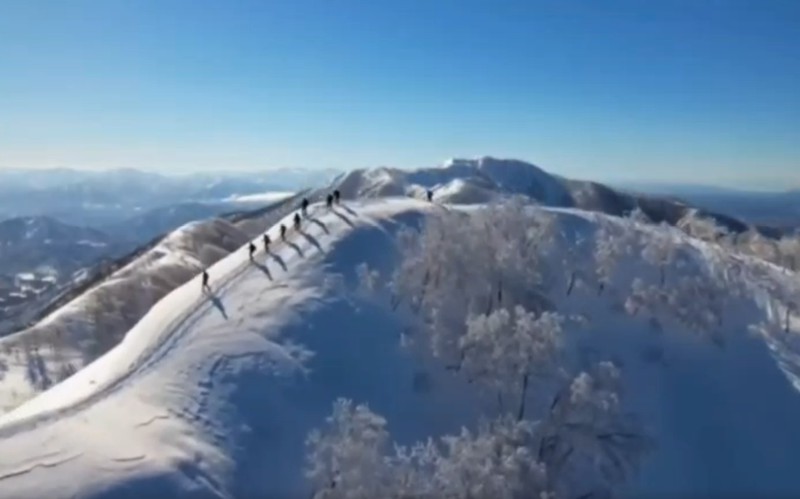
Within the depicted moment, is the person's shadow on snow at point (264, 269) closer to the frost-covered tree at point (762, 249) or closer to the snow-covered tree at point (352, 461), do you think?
the snow-covered tree at point (352, 461)

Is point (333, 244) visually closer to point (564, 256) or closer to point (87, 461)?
point (564, 256)

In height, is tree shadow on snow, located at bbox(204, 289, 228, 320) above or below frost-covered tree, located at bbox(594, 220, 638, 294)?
below

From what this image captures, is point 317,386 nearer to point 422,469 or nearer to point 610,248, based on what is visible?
point 422,469

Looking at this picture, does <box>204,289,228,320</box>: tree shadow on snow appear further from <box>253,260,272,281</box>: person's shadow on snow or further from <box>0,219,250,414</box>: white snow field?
<box>0,219,250,414</box>: white snow field

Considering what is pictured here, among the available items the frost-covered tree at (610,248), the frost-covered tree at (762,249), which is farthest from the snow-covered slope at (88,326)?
the frost-covered tree at (762,249)

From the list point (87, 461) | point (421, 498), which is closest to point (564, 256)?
point (421, 498)

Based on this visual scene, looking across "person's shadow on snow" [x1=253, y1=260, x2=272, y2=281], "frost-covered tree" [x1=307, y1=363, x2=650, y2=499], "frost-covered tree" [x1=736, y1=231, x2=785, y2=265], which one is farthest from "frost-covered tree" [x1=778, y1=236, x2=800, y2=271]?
"person's shadow on snow" [x1=253, y1=260, x2=272, y2=281]
